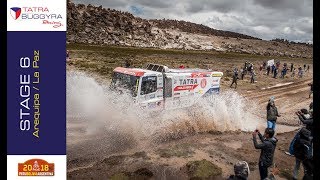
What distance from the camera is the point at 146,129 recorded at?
16.2 metres

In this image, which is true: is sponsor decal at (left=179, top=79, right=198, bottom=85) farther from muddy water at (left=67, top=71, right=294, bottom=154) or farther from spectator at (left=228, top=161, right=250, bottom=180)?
spectator at (left=228, top=161, right=250, bottom=180)

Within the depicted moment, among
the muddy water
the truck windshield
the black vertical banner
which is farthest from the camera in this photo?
the truck windshield

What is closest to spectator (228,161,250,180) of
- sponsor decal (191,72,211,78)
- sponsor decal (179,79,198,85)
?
sponsor decal (179,79,198,85)

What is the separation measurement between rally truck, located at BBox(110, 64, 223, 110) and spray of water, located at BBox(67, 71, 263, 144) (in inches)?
15.3

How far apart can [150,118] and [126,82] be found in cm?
216

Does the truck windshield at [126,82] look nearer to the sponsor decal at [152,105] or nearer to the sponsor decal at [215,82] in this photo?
the sponsor decal at [152,105]

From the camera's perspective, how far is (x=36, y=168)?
8.26 m

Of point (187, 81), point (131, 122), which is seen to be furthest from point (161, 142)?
point (187, 81)

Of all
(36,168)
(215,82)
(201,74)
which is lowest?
(36,168)

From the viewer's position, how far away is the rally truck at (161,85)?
16734 mm

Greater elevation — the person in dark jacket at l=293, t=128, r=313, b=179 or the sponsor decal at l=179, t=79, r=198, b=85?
the sponsor decal at l=179, t=79, r=198, b=85

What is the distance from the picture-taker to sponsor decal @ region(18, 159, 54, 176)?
8102 millimetres

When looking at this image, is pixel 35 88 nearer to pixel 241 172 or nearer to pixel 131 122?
pixel 241 172
